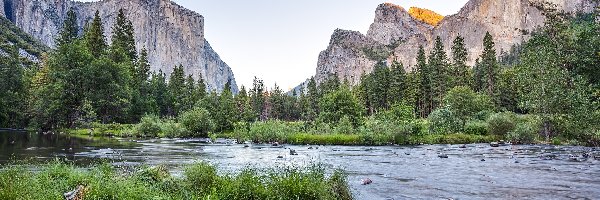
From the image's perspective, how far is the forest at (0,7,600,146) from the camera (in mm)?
50469

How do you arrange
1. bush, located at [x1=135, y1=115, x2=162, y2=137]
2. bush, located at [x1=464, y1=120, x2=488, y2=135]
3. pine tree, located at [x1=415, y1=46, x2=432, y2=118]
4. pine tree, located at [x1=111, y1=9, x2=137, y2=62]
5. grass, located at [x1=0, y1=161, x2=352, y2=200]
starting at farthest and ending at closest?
pine tree, located at [x1=415, y1=46, x2=432, y2=118] → pine tree, located at [x1=111, y1=9, x2=137, y2=62] → bush, located at [x1=135, y1=115, x2=162, y2=137] → bush, located at [x1=464, y1=120, x2=488, y2=135] → grass, located at [x1=0, y1=161, x2=352, y2=200]

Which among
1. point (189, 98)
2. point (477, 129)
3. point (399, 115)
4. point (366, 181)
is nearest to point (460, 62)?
point (477, 129)

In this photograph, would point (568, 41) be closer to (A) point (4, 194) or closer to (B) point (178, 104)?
(A) point (4, 194)

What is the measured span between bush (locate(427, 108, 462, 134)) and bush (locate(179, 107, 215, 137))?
→ 3181 centimetres

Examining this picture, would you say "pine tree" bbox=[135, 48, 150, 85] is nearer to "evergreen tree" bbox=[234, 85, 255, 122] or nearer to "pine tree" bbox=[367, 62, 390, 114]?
"evergreen tree" bbox=[234, 85, 255, 122]

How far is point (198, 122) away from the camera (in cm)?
6669

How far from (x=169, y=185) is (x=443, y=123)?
50.4 meters

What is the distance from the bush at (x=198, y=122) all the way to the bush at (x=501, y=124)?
3897 cm

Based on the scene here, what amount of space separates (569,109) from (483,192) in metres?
36.7

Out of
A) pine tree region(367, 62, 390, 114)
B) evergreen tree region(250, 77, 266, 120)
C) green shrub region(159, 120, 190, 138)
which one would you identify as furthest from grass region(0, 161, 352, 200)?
evergreen tree region(250, 77, 266, 120)

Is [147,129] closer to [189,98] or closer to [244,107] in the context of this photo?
[244,107]

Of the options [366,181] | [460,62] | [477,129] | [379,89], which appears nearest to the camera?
[366,181]

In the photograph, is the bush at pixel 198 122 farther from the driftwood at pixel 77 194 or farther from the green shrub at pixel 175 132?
the driftwood at pixel 77 194

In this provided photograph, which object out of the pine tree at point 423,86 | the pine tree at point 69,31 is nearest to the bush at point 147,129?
the pine tree at point 69,31
